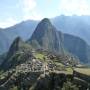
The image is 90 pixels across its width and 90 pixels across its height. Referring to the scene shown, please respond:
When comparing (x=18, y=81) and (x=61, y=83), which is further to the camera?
(x=18, y=81)

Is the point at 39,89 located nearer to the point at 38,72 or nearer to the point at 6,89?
the point at 38,72

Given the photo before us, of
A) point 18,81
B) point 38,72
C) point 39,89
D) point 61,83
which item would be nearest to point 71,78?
point 61,83

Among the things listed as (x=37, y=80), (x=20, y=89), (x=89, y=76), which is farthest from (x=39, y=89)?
(x=89, y=76)

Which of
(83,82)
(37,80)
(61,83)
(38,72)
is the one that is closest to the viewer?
(83,82)

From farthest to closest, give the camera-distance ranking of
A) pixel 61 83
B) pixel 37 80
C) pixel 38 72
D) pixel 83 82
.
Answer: pixel 38 72, pixel 37 80, pixel 61 83, pixel 83 82

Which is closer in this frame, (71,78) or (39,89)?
(71,78)

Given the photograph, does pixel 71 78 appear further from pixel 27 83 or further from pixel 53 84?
pixel 27 83

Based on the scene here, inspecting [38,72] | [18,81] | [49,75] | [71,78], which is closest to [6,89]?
[18,81]
